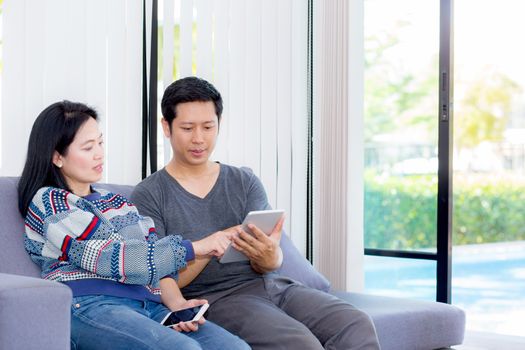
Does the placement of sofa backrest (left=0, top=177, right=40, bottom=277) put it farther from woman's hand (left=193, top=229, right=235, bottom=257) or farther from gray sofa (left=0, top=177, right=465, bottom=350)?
woman's hand (left=193, top=229, right=235, bottom=257)

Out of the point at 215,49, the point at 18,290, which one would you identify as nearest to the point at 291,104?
the point at 215,49

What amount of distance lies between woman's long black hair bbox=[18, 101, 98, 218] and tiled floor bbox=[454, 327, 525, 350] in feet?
8.73

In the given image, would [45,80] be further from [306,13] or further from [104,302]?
[306,13]

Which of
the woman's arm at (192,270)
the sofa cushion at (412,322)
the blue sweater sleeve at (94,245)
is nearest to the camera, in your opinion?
the blue sweater sleeve at (94,245)

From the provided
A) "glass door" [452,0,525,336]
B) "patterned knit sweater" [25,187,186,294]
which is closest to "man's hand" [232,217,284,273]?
"patterned knit sweater" [25,187,186,294]

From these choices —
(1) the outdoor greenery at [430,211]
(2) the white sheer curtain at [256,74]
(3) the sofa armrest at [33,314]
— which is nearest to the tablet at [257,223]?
(3) the sofa armrest at [33,314]

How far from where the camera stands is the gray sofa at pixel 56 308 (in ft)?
5.65

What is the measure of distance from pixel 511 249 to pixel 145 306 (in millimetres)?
8400

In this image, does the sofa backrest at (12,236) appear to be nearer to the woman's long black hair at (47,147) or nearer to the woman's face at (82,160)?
the woman's long black hair at (47,147)

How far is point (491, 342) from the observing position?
4.27 meters

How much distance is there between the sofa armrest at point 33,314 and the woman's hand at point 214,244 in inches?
23.3

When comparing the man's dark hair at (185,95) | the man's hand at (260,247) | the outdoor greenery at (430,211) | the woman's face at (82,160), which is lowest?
the outdoor greenery at (430,211)

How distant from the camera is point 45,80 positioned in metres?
2.96

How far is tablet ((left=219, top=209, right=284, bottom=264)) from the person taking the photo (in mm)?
2367
